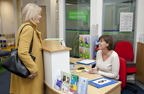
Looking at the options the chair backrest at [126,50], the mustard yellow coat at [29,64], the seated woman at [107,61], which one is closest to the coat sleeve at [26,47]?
→ the mustard yellow coat at [29,64]

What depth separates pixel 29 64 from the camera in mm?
1563

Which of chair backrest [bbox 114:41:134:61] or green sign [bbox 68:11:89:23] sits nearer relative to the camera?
chair backrest [bbox 114:41:134:61]

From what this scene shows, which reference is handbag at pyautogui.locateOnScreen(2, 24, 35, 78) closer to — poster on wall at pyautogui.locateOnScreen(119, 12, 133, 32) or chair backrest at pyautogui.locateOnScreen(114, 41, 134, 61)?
chair backrest at pyautogui.locateOnScreen(114, 41, 134, 61)

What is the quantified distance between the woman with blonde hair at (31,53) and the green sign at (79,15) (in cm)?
269

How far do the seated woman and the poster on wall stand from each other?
1872 millimetres

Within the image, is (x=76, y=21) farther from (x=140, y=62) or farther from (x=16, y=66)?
(x=16, y=66)

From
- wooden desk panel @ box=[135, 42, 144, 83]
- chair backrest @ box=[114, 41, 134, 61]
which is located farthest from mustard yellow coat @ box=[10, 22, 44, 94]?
wooden desk panel @ box=[135, 42, 144, 83]

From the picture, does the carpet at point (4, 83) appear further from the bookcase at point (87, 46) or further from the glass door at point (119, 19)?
the glass door at point (119, 19)

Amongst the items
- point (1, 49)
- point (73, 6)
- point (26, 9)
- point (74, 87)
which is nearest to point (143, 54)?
point (73, 6)

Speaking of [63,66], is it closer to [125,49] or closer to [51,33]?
[125,49]

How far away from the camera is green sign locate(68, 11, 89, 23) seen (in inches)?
167

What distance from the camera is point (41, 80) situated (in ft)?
5.82

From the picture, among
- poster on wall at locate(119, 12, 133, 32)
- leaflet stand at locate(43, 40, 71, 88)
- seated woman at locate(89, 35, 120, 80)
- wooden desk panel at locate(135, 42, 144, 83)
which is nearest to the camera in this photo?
leaflet stand at locate(43, 40, 71, 88)

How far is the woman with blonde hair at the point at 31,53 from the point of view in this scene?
155 cm
